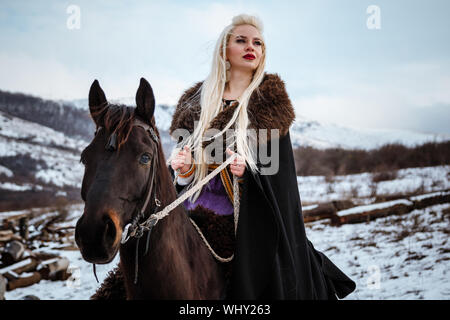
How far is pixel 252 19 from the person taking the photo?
9.04 ft

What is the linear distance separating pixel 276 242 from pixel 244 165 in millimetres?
589

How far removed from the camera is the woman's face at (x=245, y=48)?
105 inches

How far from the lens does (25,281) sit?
7.36m

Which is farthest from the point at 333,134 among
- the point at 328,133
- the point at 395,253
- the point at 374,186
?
the point at 395,253

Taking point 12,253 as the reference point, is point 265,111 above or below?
above

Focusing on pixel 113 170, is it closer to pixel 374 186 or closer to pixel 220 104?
pixel 220 104

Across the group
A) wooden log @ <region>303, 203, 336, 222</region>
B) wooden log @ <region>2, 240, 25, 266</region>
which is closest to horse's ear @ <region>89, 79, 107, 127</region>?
wooden log @ <region>2, 240, 25, 266</region>

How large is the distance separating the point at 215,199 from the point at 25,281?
23.9ft

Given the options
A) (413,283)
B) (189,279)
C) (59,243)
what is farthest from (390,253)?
(59,243)

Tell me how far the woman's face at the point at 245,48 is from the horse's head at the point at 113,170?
3.90 ft

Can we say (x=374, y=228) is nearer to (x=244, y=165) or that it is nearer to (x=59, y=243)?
(x=244, y=165)

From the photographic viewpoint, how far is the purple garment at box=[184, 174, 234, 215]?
8.14 ft

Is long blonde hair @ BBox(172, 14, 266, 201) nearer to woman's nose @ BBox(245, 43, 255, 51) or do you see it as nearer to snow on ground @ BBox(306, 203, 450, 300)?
woman's nose @ BBox(245, 43, 255, 51)

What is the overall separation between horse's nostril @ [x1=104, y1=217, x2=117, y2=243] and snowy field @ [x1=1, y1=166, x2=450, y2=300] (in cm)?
468
